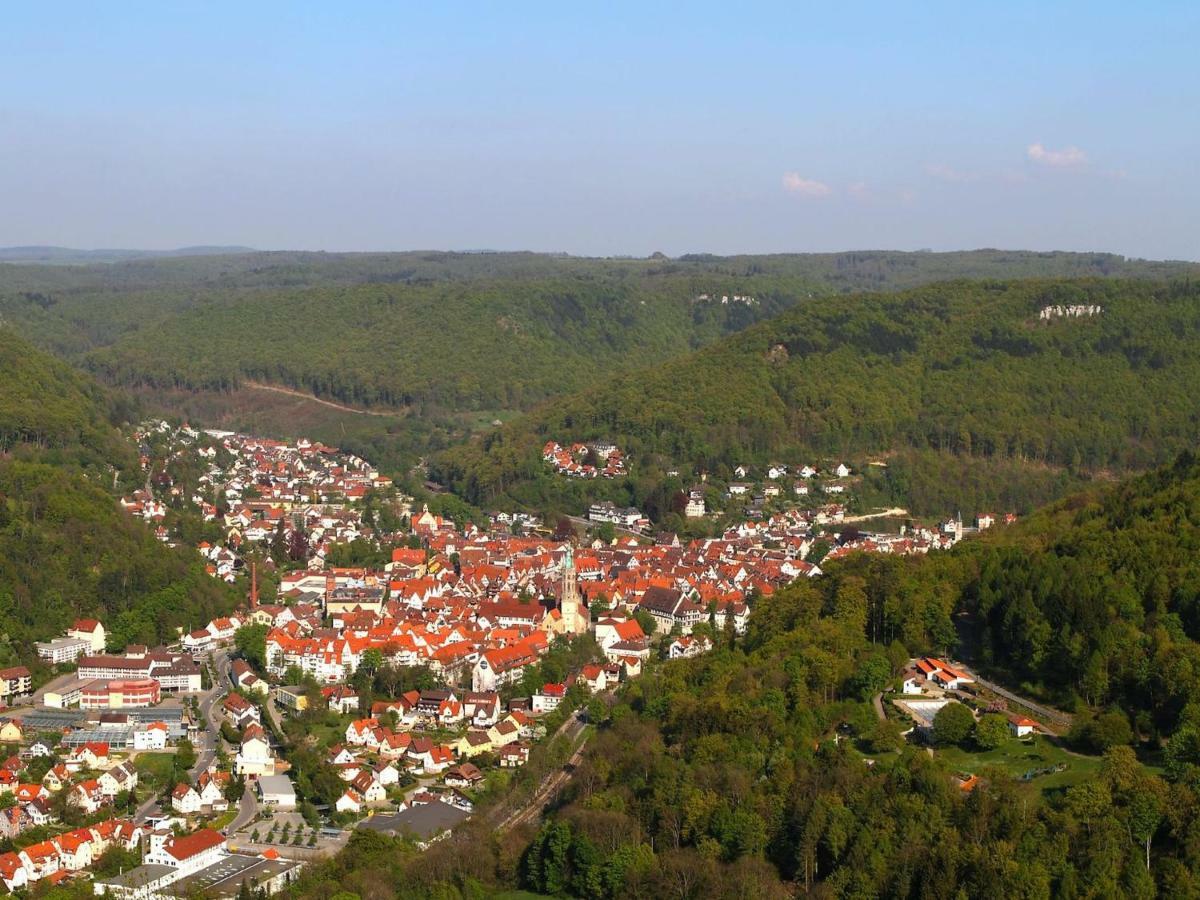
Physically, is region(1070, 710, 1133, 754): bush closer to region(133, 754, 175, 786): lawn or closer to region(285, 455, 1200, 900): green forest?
region(285, 455, 1200, 900): green forest

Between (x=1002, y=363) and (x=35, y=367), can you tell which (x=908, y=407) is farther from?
(x=35, y=367)

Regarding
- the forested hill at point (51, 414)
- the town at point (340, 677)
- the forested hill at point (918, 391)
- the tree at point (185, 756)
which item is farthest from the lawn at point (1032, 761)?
the forested hill at point (918, 391)

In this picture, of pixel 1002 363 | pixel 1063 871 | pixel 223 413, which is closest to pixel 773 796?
pixel 1063 871

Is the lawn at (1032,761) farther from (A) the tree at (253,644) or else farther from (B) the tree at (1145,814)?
(A) the tree at (253,644)

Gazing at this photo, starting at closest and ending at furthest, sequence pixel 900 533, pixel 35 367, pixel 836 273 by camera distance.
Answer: pixel 900 533, pixel 35 367, pixel 836 273

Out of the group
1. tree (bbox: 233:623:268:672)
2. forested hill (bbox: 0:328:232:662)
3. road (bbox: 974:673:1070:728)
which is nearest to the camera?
road (bbox: 974:673:1070:728)

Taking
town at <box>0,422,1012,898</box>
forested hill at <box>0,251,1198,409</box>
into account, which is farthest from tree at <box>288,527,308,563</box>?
forested hill at <box>0,251,1198,409</box>
